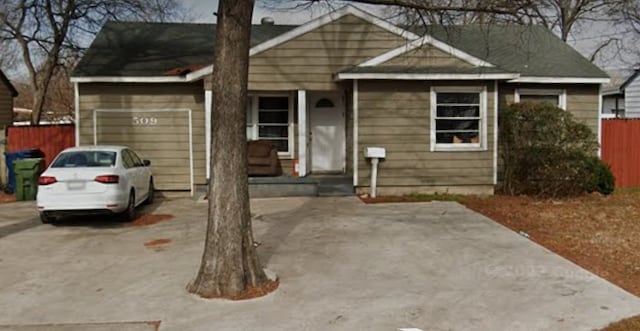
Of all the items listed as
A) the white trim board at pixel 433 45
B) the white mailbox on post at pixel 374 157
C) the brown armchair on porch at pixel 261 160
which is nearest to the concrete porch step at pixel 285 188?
the brown armchair on porch at pixel 261 160

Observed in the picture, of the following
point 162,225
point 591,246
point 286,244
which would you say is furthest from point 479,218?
point 162,225

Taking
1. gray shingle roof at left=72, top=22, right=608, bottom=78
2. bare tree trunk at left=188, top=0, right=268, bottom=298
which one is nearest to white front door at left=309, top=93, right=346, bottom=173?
gray shingle roof at left=72, top=22, right=608, bottom=78

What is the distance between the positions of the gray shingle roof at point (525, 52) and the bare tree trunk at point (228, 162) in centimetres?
895

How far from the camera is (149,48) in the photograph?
16.2m

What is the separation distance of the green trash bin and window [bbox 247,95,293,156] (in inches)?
205

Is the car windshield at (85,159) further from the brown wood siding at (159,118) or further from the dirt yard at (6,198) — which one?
the dirt yard at (6,198)

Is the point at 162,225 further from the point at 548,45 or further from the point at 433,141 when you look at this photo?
Answer: the point at 548,45

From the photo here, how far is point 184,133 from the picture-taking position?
14.5m

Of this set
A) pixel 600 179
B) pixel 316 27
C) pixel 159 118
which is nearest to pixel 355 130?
pixel 316 27

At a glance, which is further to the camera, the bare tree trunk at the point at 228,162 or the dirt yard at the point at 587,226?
the dirt yard at the point at 587,226

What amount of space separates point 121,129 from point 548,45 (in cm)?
1197

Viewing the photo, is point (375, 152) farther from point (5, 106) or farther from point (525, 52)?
point (5, 106)

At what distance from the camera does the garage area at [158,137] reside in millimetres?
14461

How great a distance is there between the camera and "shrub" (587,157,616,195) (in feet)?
44.7
